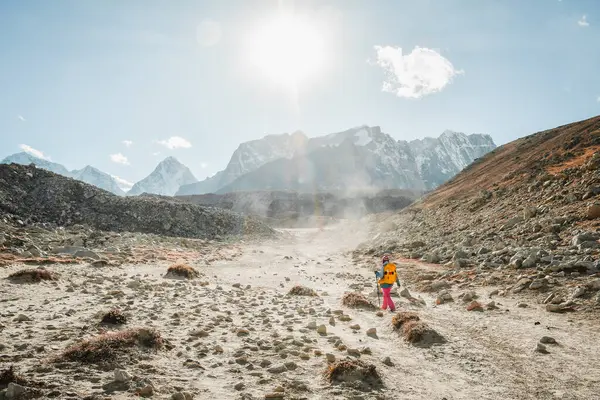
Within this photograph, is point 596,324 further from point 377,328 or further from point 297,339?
point 297,339

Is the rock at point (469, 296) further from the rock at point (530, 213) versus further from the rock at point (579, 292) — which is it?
the rock at point (530, 213)

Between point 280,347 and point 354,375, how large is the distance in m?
2.58

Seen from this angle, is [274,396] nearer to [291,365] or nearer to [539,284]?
[291,365]

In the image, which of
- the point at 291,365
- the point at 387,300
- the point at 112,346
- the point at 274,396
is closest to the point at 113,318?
the point at 112,346

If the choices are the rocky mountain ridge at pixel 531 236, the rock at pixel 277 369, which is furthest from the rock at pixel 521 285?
the rock at pixel 277 369

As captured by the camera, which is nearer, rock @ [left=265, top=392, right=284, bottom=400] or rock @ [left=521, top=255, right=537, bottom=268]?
rock @ [left=265, top=392, right=284, bottom=400]

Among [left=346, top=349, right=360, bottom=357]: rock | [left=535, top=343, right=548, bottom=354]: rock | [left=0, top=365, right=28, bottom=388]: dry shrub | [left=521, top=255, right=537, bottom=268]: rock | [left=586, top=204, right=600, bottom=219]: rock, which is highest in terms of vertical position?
[left=586, top=204, right=600, bottom=219]: rock

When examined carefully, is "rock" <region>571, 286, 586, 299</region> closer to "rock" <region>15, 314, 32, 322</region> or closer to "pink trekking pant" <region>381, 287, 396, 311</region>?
"pink trekking pant" <region>381, 287, 396, 311</region>

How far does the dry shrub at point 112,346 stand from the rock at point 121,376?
105cm

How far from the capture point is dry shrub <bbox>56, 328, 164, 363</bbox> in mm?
7395

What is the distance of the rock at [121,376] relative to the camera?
6.54 metres

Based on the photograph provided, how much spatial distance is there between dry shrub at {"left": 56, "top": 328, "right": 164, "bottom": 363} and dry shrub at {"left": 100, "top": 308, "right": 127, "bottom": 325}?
2240 millimetres

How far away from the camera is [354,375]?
7289 millimetres

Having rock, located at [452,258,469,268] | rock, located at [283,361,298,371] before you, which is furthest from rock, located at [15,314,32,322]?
rock, located at [452,258,469,268]
